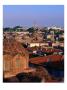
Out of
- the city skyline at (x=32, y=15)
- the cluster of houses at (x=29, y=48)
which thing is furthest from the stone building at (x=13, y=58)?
the city skyline at (x=32, y=15)

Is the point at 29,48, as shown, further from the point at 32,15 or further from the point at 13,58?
the point at 32,15

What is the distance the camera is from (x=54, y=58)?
119cm

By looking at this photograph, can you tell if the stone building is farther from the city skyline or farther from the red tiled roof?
the city skyline

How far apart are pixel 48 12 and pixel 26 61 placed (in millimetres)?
497

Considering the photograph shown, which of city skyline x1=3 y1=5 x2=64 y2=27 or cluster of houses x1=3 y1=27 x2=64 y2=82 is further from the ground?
city skyline x1=3 y1=5 x2=64 y2=27

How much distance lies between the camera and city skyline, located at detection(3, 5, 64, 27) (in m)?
1.19

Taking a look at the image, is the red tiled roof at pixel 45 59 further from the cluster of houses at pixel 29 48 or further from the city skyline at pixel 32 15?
the city skyline at pixel 32 15

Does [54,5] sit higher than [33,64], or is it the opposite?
[54,5]

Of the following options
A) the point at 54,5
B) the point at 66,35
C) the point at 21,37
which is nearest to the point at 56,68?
the point at 66,35

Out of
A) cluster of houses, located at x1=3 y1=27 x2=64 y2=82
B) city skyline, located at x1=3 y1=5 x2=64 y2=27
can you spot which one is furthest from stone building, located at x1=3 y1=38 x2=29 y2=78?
city skyline, located at x1=3 y1=5 x2=64 y2=27

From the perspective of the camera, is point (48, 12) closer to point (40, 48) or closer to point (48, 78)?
point (40, 48)

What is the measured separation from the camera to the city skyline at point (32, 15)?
119 cm

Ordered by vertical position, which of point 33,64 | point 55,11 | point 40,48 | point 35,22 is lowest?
point 33,64

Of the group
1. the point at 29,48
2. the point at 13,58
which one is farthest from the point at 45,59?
the point at 13,58
